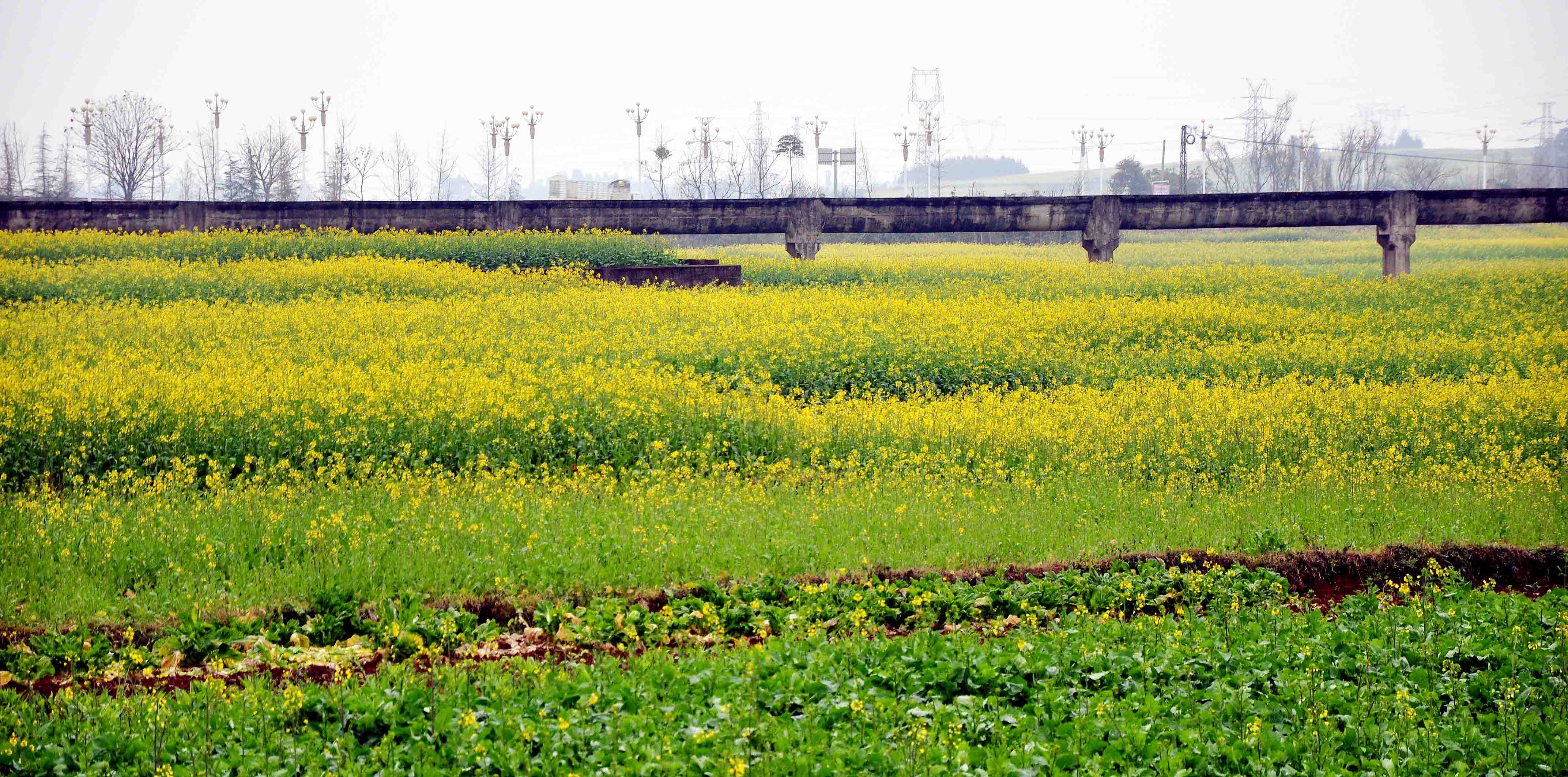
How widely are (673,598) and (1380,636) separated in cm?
435

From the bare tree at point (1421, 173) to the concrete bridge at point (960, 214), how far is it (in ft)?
251

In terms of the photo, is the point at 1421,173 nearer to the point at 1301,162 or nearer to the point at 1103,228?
the point at 1301,162

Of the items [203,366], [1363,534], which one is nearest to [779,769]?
[1363,534]

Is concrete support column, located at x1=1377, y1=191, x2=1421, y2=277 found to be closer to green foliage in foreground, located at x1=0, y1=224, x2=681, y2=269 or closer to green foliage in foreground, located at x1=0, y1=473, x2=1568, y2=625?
green foliage in foreground, located at x1=0, y1=224, x2=681, y2=269

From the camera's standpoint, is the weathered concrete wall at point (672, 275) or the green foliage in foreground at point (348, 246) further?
the weathered concrete wall at point (672, 275)

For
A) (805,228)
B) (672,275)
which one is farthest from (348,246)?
(805,228)

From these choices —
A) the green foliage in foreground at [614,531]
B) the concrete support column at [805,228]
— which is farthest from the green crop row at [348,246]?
the green foliage in foreground at [614,531]

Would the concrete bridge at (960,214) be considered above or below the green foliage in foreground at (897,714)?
above

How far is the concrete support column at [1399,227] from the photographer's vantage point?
3434 centimetres

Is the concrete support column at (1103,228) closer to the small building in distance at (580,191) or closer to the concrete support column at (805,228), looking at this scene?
the concrete support column at (805,228)

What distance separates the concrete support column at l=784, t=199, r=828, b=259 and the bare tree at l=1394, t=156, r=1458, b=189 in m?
87.3

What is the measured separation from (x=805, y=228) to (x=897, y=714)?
2900 cm

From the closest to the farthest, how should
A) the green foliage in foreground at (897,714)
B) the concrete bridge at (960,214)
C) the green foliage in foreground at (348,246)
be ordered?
the green foliage in foreground at (897,714) < the green foliage in foreground at (348,246) < the concrete bridge at (960,214)

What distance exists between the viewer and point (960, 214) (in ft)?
113
